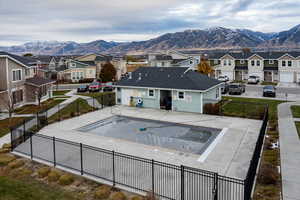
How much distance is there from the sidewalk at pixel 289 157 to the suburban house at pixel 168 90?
7646 millimetres

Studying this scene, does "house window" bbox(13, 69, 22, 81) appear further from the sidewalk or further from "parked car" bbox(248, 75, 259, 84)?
"parked car" bbox(248, 75, 259, 84)

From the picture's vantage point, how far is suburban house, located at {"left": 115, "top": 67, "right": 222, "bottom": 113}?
27094 millimetres

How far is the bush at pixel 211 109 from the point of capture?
86.3ft

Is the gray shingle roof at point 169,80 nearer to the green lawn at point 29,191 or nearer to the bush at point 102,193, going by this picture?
the bush at point 102,193

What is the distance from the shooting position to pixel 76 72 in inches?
2463

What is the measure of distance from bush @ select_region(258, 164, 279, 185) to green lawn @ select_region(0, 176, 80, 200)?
8238mm

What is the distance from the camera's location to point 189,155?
1577 cm

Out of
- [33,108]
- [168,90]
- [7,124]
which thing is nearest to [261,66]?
[168,90]

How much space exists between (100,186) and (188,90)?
16.7 meters

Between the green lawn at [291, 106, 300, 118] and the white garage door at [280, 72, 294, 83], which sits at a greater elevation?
the white garage door at [280, 72, 294, 83]

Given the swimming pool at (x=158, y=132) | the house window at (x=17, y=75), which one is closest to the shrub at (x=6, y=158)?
the swimming pool at (x=158, y=132)

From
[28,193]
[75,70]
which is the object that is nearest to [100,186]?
[28,193]

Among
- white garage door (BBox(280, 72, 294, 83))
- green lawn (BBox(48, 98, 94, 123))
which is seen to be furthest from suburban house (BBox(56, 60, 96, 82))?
white garage door (BBox(280, 72, 294, 83))

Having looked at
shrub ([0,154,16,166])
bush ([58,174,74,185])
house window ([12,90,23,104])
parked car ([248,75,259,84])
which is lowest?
bush ([58,174,74,185])
